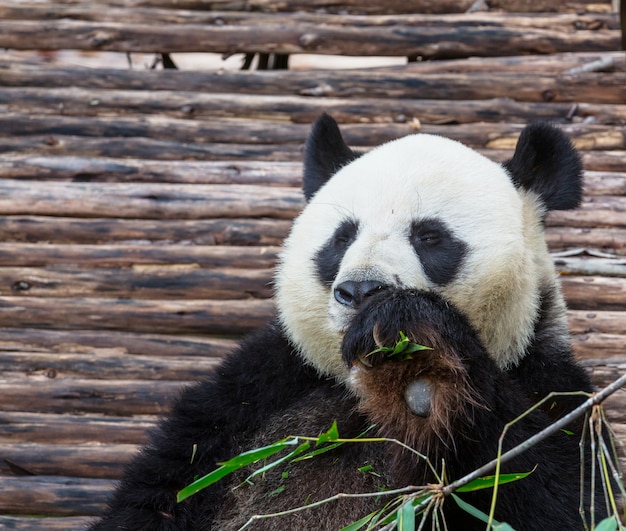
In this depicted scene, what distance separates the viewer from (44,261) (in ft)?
19.5

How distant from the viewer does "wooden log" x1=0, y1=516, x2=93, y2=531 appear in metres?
4.74

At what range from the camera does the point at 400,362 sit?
10.7 feet

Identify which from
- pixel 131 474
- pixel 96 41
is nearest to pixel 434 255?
pixel 131 474

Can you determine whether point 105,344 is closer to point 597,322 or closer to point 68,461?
point 68,461

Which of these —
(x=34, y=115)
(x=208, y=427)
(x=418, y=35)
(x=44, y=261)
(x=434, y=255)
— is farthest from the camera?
(x=418, y=35)

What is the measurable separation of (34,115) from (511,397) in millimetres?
4621

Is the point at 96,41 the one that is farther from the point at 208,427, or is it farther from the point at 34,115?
the point at 208,427

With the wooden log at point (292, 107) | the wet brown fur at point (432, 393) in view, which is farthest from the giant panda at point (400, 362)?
the wooden log at point (292, 107)

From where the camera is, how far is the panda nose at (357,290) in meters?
3.45

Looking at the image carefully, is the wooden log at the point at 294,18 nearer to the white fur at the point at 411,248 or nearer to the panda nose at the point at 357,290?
the white fur at the point at 411,248

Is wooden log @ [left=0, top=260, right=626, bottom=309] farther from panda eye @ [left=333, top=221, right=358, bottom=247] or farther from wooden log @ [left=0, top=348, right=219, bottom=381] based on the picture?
panda eye @ [left=333, top=221, right=358, bottom=247]

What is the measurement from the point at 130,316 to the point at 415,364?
2.85 meters

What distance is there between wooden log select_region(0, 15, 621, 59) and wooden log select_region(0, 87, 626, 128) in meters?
0.56

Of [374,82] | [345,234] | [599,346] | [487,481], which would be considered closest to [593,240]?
[599,346]
